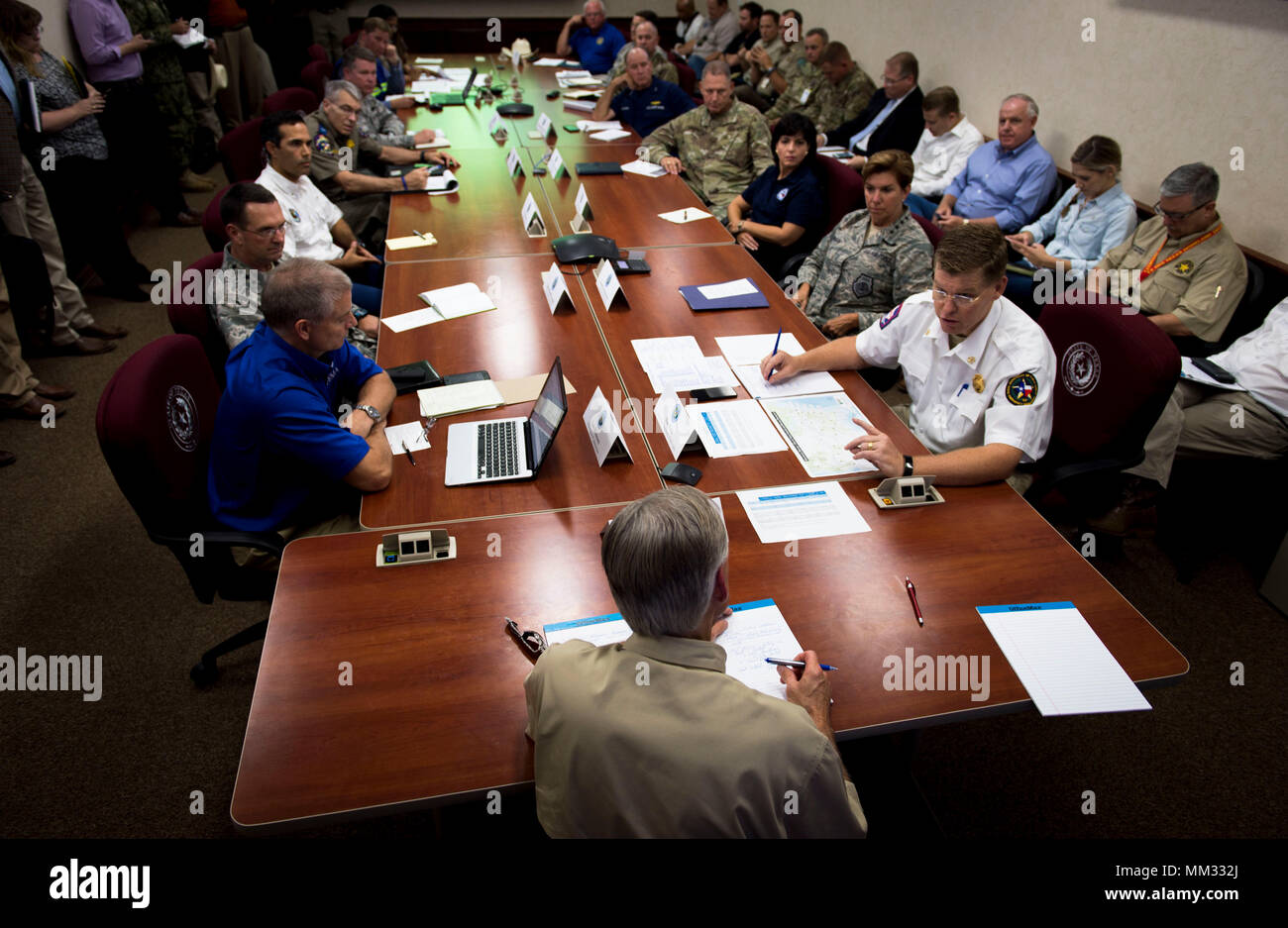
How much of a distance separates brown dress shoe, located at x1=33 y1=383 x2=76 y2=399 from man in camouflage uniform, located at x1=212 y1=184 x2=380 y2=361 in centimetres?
176

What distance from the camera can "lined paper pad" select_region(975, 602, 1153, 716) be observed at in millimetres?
1522

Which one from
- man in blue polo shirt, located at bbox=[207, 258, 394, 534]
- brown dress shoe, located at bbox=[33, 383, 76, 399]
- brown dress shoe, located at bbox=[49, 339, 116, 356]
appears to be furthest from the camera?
brown dress shoe, located at bbox=[49, 339, 116, 356]

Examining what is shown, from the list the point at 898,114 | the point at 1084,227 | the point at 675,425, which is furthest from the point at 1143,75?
the point at 675,425

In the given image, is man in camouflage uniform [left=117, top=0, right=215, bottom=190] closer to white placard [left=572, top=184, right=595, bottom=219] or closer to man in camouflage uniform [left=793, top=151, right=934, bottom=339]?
white placard [left=572, top=184, right=595, bottom=219]

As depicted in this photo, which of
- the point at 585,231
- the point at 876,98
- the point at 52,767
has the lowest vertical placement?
the point at 52,767

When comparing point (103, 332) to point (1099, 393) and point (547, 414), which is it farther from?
point (1099, 393)

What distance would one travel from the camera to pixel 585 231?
366cm

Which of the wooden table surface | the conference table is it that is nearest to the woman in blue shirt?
the conference table

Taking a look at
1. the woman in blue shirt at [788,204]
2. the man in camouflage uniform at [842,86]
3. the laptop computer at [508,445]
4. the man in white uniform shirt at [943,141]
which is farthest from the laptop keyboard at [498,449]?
the man in camouflage uniform at [842,86]

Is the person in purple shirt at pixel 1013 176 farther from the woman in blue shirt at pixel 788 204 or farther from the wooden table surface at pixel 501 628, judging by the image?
the wooden table surface at pixel 501 628

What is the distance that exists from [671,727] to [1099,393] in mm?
1887
